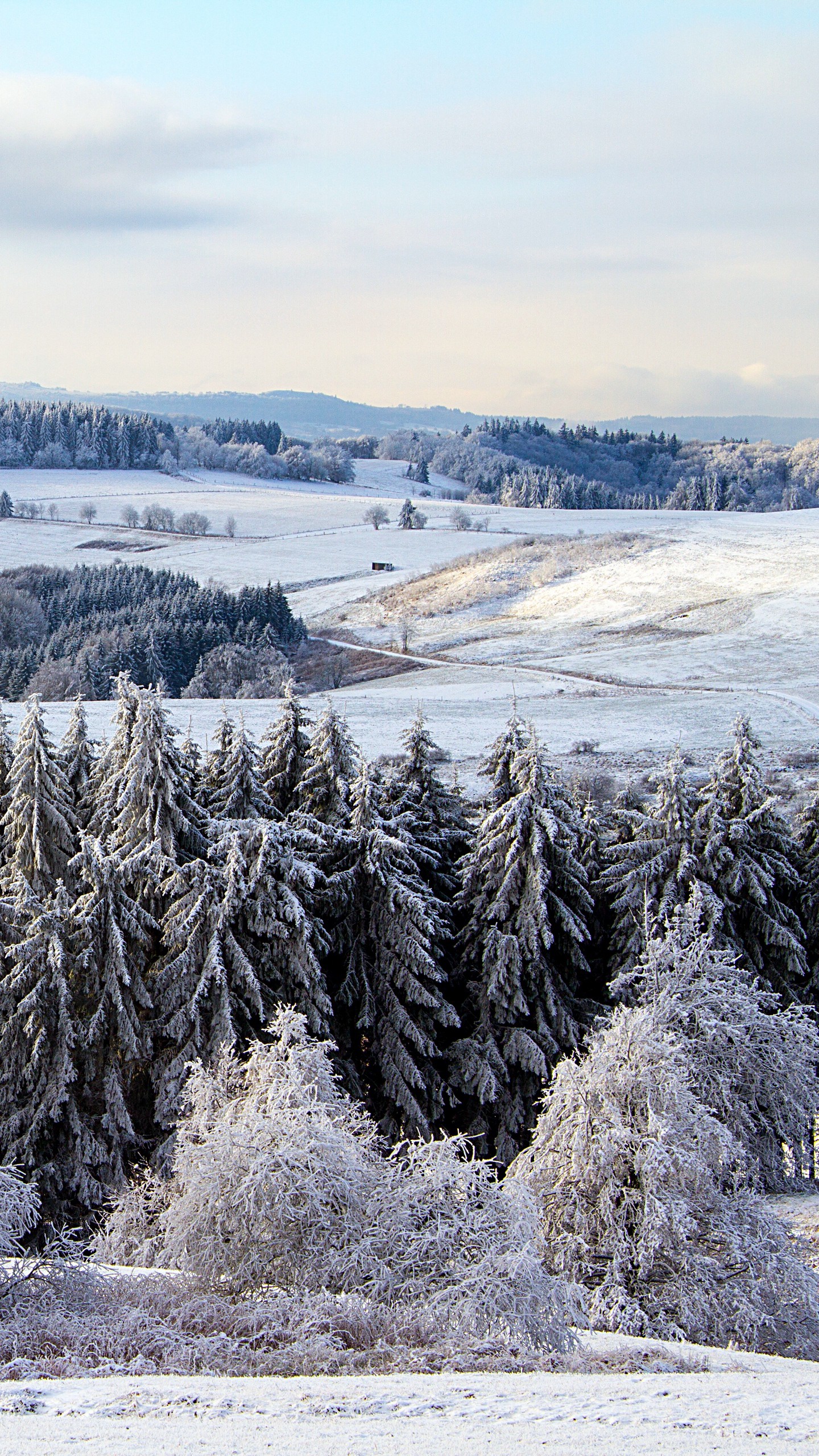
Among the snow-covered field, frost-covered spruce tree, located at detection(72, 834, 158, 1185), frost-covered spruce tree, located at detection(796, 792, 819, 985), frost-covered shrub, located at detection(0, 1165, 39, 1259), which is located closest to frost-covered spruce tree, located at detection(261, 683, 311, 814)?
frost-covered spruce tree, located at detection(72, 834, 158, 1185)

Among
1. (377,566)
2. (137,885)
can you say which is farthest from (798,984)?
(377,566)

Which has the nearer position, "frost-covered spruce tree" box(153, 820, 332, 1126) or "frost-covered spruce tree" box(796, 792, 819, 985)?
"frost-covered spruce tree" box(153, 820, 332, 1126)

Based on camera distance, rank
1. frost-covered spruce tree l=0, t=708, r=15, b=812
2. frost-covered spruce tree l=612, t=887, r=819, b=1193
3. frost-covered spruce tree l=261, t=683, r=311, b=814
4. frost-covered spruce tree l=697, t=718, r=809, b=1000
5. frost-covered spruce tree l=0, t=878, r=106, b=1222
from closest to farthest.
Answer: frost-covered spruce tree l=612, t=887, r=819, b=1193 → frost-covered spruce tree l=0, t=878, r=106, b=1222 → frost-covered spruce tree l=697, t=718, r=809, b=1000 → frost-covered spruce tree l=0, t=708, r=15, b=812 → frost-covered spruce tree l=261, t=683, r=311, b=814

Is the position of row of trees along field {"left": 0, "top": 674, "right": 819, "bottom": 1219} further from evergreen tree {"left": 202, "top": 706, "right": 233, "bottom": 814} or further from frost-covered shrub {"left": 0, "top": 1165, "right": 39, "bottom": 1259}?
frost-covered shrub {"left": 0, "top": 1165, "right": 39, "bottom": 1259}

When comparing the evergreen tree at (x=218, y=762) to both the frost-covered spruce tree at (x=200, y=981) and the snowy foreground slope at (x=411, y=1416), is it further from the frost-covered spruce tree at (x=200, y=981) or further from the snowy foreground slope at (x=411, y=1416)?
the snowy foreground slope at (x=411, y=1416)

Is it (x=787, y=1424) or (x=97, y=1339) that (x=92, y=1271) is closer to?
(x=97, y=1339)


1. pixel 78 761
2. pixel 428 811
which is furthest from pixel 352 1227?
pixel 78 761

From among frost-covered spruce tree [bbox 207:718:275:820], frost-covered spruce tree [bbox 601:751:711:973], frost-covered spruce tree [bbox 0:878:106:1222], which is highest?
frost-covered spruce tree [bbox 207:718:275:820]
